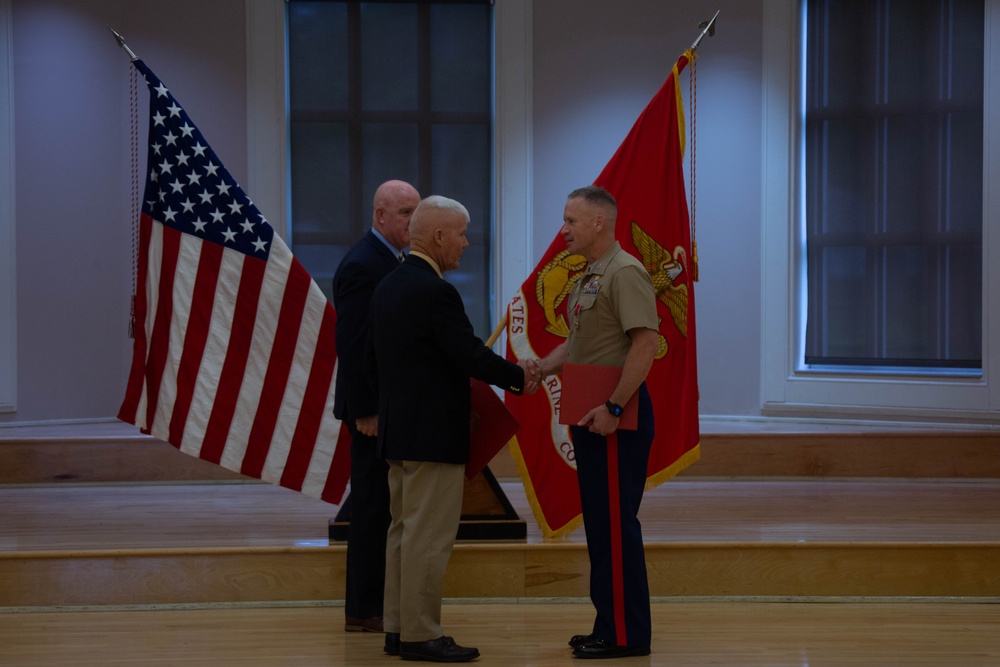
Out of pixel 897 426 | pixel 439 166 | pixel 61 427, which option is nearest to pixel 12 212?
pixel 61 427

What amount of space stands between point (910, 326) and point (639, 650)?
11.4ft

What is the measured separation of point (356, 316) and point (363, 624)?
96 cm

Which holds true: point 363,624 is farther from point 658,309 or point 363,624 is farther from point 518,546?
point 658,309

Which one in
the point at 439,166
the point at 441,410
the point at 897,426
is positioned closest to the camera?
the point at 441,410

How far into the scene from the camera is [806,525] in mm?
3918

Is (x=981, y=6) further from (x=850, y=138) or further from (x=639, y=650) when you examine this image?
(x=639, y=650)

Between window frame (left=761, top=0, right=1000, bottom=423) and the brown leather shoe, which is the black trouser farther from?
window frame (left=761, top=0, right=1000, bottom=423)

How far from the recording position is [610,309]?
294cm

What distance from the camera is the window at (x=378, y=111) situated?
6.36m

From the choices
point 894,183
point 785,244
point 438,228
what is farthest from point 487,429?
point 894,183

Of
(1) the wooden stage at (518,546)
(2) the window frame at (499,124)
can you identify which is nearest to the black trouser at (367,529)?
(1) the wooden stage at (518,546)

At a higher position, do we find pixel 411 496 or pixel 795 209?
pixel 795 209

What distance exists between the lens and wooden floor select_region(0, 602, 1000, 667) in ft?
9.57

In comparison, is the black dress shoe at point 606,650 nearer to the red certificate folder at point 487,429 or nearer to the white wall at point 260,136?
the red certificate folder at point 487,429
